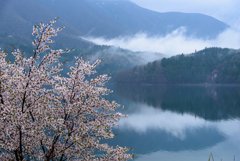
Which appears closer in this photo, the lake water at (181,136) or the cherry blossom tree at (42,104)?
the cherry blossom tree at (42,104)

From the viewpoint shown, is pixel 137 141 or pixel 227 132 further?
pixel 227 132

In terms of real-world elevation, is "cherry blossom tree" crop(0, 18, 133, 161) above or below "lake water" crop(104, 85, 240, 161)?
above

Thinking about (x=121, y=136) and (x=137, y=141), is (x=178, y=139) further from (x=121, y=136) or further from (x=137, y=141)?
(x=121, y=136)

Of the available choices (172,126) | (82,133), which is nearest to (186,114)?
(172,126)

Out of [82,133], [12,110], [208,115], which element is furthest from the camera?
[208,115]

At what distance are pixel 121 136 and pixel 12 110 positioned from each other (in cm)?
3699

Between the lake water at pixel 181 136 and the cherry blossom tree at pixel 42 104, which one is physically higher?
the cherry blossom tree at pixel 42 104

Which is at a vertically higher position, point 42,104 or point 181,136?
point 42,104

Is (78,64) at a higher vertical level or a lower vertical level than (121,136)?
higher

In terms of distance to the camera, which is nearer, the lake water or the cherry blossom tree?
the cherry blossom tree

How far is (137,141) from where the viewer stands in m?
41.0

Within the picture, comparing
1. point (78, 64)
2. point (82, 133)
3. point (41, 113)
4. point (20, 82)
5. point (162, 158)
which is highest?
point (78, 64)

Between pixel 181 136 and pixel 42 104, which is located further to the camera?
pixel 181 136

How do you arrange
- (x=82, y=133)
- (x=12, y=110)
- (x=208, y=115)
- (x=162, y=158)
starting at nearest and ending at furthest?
(x=12, y=110) < (x=82, y=133) < (x=162, y=158) < (x=208, y=115)
